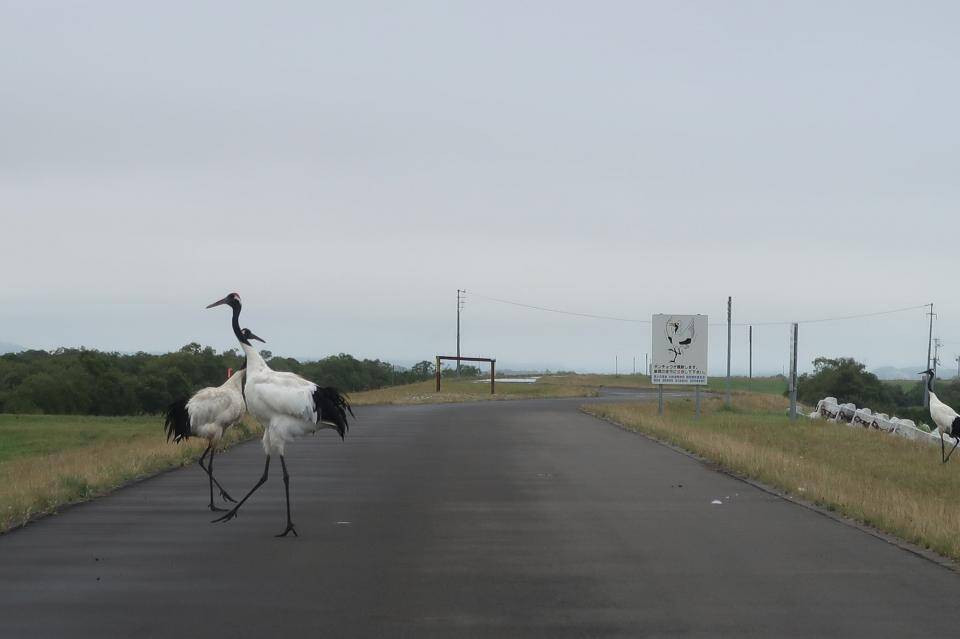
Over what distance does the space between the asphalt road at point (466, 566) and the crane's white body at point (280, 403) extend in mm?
1083

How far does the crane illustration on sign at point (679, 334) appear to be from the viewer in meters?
41.0

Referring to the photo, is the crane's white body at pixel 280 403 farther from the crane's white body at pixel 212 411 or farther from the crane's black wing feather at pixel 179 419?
the crane's black wing feather at pixel 179 419

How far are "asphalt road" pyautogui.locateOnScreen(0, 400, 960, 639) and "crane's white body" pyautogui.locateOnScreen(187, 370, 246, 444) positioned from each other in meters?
0.96

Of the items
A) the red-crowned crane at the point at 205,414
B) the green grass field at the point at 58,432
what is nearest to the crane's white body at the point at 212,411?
the red-crowned crane at the point at 205,414

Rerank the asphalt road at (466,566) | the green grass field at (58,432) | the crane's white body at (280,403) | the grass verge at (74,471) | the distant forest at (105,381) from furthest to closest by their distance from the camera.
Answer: the distant forest at (105,381), the green grass field at (58,432), the grass verge at (74,471), the crane's white body at (280,403), the asphalt road at (466,566)

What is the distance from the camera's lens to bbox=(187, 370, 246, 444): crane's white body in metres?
15.8

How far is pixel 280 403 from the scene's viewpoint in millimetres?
13266

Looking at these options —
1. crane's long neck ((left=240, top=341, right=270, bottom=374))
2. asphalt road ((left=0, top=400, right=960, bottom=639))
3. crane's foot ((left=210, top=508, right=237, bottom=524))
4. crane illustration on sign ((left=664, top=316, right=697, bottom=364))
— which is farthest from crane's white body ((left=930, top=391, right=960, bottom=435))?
crane's foot ((left=210, top=508, right=237, bottom=524))

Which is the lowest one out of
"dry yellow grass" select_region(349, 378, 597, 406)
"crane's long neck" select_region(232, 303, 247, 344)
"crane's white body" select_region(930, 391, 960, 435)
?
"dry yellow grass" select_region(349, 378, 597, 406)

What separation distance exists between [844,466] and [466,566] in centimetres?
1736

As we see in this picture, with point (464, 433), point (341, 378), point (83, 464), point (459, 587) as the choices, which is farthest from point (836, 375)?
point (459, 587)

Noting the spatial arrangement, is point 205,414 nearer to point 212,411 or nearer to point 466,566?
point 212,411

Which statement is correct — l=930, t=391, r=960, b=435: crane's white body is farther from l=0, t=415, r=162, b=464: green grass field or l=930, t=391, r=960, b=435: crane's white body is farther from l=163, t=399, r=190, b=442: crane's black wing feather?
l=0, t=415, r=162, b=464: green grass field

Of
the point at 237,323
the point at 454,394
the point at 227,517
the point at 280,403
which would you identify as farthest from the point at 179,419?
the point at 454,394
